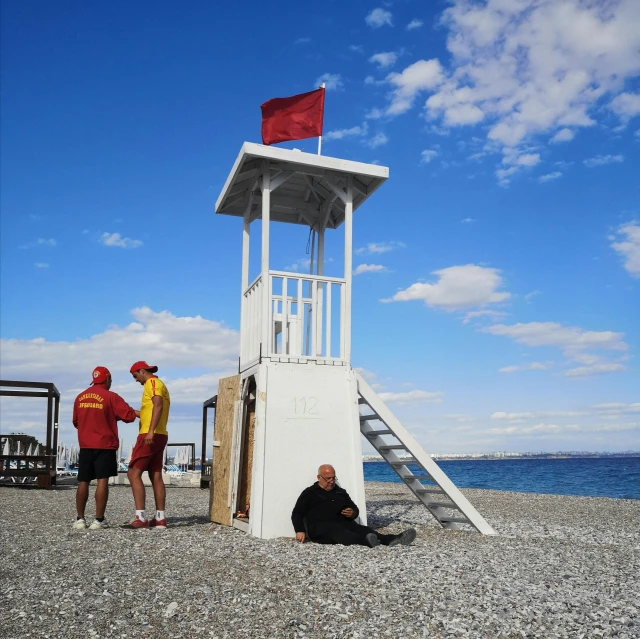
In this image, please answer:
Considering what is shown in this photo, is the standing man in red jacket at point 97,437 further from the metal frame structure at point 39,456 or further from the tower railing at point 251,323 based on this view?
the metal frame structure at point 39,456

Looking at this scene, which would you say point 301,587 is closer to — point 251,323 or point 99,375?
point 99,375

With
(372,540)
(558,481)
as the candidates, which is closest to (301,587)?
(372,540)

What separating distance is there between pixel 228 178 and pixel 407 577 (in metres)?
6.95

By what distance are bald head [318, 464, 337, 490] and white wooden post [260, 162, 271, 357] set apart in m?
1.77

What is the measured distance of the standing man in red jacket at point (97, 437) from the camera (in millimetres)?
8641

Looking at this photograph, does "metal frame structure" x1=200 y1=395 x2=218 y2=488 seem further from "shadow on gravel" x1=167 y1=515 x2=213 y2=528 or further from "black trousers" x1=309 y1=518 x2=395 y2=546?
"black trousers" x1=309 y1=518 x2=395 y2=546

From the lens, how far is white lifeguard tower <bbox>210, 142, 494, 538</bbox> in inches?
364

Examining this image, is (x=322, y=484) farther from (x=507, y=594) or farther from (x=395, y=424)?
(x=507, y=594)

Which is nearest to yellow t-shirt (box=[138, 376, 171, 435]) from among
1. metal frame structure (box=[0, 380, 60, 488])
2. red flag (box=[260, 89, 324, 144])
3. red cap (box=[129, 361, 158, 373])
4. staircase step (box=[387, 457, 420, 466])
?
red cap (box=[129, 361, 158, 373])

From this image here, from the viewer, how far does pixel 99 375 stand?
902 centimetres

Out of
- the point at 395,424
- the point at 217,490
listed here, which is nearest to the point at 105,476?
the point at 217,490

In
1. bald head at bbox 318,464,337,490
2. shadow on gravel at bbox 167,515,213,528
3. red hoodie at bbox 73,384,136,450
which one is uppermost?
red hoodie at bbox 73,384,136,450

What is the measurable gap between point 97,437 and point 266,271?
10.5 ft

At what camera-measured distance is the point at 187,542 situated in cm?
780
